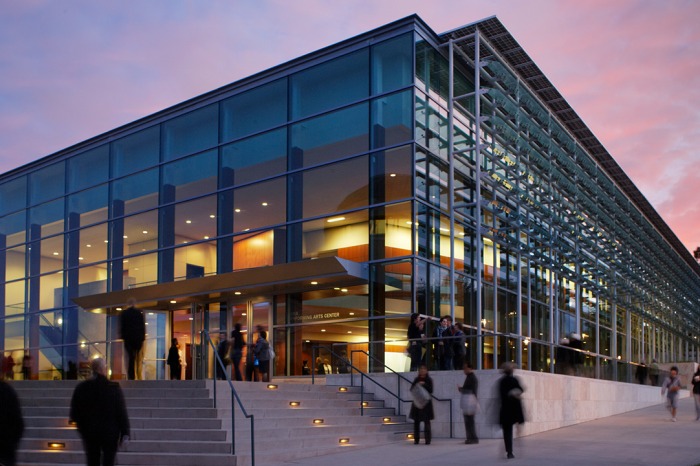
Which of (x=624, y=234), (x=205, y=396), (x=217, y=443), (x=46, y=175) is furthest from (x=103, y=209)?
(x=624, y=234)

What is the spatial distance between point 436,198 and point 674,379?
8.25 m

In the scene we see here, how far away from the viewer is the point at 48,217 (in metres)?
33.7

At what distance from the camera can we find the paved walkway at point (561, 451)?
13445 mm

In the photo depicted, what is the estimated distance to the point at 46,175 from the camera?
3419 centimetres

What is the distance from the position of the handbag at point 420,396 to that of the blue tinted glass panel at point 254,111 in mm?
11639

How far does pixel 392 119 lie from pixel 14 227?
20.1 meters

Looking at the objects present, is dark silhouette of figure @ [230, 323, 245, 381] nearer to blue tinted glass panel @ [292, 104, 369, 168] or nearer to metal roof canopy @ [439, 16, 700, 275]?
blue tinted glass panel @ [292, 104, 369, 168]

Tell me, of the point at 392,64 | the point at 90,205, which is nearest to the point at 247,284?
the point at 392,64

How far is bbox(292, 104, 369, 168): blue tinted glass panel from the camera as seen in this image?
2370 cm

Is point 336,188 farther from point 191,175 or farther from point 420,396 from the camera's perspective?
point 420,396

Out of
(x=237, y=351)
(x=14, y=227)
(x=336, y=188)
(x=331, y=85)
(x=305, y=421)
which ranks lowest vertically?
(x=305, y=421)

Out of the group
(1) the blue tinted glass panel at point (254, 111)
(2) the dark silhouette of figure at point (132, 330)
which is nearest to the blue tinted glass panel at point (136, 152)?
(1) the blue tinted glass panel at point (254, 111)

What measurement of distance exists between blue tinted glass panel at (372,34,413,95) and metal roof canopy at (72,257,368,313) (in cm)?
518

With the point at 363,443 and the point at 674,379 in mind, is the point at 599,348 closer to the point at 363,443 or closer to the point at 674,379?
the point at 674,379
